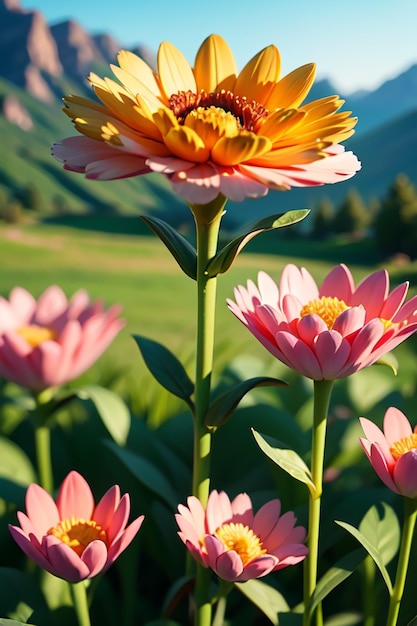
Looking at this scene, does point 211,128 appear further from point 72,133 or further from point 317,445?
point 72,133

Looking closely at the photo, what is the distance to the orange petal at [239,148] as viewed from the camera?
17cm

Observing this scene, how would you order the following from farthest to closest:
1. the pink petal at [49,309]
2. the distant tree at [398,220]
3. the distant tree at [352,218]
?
the distant tree at [352,218], the distant tree at [398,220], the pink petal at [49,309]

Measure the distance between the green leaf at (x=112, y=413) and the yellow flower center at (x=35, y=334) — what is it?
4 cm

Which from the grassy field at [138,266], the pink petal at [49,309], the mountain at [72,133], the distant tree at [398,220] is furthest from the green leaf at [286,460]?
the distant tree at [398,220]

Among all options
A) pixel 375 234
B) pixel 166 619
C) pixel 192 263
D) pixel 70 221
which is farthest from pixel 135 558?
pixel 70 221

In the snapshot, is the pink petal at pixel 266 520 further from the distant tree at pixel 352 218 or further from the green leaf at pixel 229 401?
the distant tree at pixel 352 218

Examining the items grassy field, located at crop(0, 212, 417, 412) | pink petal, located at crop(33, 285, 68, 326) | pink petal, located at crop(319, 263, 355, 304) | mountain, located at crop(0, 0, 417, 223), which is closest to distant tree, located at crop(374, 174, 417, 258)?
grassy field, located at crop(0, 212, 417, 412)

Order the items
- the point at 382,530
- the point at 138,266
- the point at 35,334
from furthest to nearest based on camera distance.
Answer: the point at 138,266, the point at 35,334, the point at 382,530

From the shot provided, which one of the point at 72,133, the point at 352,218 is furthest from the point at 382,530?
the point at 72,133

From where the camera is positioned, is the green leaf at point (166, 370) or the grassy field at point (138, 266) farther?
the grassy field at point (138, 266)

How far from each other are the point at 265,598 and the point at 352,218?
1.88 m

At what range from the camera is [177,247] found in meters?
0.23

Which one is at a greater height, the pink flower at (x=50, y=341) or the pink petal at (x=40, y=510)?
the pink flower at (x=50, y=341)

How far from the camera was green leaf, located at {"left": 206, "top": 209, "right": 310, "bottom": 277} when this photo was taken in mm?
208
